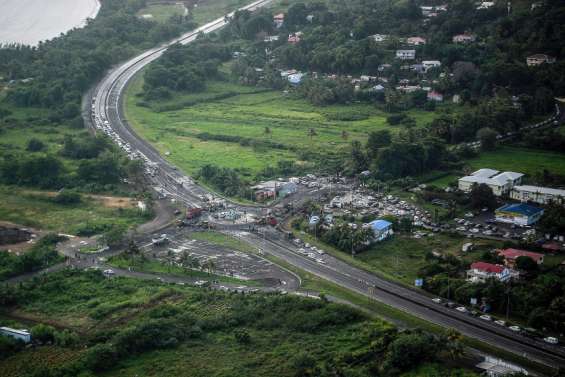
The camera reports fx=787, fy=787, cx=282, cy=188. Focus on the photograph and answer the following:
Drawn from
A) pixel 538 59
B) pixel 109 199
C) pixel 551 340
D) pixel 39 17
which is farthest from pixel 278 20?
pixel 551 340

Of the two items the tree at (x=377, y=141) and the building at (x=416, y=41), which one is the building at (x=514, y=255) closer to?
the tree at (x=377, y=141)

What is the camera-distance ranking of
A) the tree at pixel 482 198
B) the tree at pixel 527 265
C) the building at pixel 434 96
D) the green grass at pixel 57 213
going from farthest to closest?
the building at pixel 434 96 < the green grass at pixel 57 213 < the tree at pixel 482 198 < the tree at pixel 527 265

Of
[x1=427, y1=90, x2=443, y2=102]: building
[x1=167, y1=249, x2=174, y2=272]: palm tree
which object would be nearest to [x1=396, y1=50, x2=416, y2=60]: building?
[x1=427, y1=90, x2=443, y2=102]: building

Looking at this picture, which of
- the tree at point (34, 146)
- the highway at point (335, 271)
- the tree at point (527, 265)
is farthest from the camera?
the tree at point (34, 146)

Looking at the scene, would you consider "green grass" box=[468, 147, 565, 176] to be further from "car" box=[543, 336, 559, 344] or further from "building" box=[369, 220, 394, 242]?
"car" box=[543, 336, 559, 344]

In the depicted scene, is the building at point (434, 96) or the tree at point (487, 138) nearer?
the tree at point (487, 138)

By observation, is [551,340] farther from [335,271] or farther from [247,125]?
[247,125]

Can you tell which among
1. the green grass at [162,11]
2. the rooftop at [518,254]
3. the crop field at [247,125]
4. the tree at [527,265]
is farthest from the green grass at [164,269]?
the green grass at [162,11]
